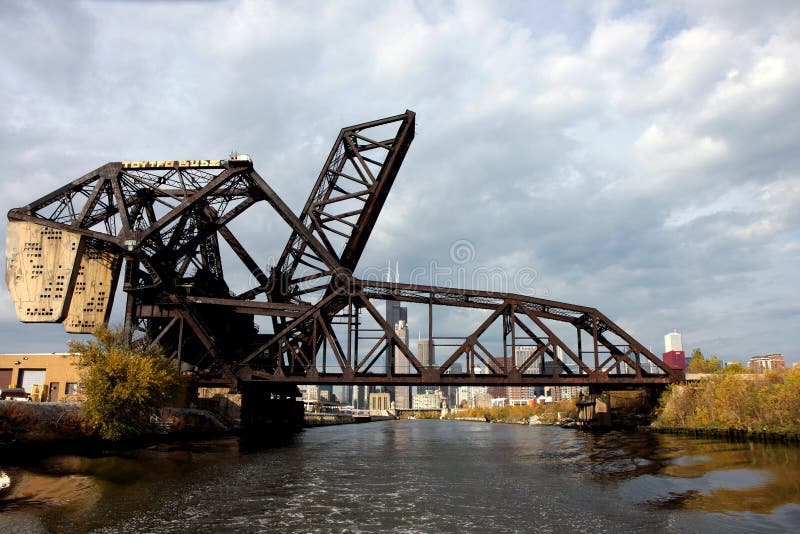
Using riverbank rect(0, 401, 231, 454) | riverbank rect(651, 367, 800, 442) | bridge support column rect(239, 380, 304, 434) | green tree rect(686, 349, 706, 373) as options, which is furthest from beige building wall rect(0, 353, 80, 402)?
green tree rect(686, 349, 706, 373)

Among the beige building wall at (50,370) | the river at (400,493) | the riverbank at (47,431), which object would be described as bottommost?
the river at (400,493)

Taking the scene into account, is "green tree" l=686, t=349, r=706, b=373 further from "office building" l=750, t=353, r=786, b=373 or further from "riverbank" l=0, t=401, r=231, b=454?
"riverbank" l=0, t=401, r=231, b=454

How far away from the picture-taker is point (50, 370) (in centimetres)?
4181

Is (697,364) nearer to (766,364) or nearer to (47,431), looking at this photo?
(766,364)

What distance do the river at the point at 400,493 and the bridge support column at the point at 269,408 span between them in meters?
16.5

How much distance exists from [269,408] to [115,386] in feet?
90.4

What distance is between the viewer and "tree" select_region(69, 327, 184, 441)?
2897cm

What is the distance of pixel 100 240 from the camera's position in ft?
130

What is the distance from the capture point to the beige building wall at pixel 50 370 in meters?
40.7

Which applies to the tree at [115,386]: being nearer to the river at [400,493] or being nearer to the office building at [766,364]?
the river at [400,493]

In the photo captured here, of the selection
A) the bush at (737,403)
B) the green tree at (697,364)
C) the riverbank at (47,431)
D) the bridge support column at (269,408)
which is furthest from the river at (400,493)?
the green tree at (697,364)

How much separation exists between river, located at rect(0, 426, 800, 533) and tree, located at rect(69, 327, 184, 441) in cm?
240

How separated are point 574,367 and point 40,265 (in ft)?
136

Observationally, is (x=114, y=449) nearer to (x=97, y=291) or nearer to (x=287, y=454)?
(x=287, y=454)
